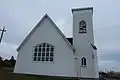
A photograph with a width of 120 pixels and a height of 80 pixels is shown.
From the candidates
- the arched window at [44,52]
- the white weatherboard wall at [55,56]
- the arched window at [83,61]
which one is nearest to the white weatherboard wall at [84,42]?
the arched window at [83,61]

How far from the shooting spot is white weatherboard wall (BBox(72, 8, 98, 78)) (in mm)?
16312

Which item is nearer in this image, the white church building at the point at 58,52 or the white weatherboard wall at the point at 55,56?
the white weatherboard wall at the point at 55,56

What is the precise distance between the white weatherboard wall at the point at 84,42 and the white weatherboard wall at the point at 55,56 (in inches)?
49.8

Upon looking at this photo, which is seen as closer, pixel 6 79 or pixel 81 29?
pixel 6 79

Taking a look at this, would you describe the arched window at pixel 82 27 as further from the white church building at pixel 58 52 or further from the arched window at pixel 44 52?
the arched window at pixel 44 52

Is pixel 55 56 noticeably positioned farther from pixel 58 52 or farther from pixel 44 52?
pixel 44 52

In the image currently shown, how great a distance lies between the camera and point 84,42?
17.3m

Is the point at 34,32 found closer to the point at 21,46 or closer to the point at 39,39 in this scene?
the point at 39,39

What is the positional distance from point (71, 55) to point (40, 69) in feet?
12.5

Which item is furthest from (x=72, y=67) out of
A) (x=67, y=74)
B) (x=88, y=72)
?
(x=88, y=72)

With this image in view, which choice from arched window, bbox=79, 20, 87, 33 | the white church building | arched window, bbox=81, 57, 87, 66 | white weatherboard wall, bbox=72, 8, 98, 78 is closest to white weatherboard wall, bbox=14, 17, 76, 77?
the white church building

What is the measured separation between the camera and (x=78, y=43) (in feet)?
57.2

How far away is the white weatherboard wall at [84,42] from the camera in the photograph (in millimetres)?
16312

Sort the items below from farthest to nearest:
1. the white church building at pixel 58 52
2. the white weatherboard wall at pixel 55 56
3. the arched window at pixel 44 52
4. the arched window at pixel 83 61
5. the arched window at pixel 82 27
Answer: the arched window at pixel 82 27
the arched window at pixel 44 52
the arched window at pixel 83 61
the white church building at pixel 58 52
the white weatherboard wall at pixel 55 56
